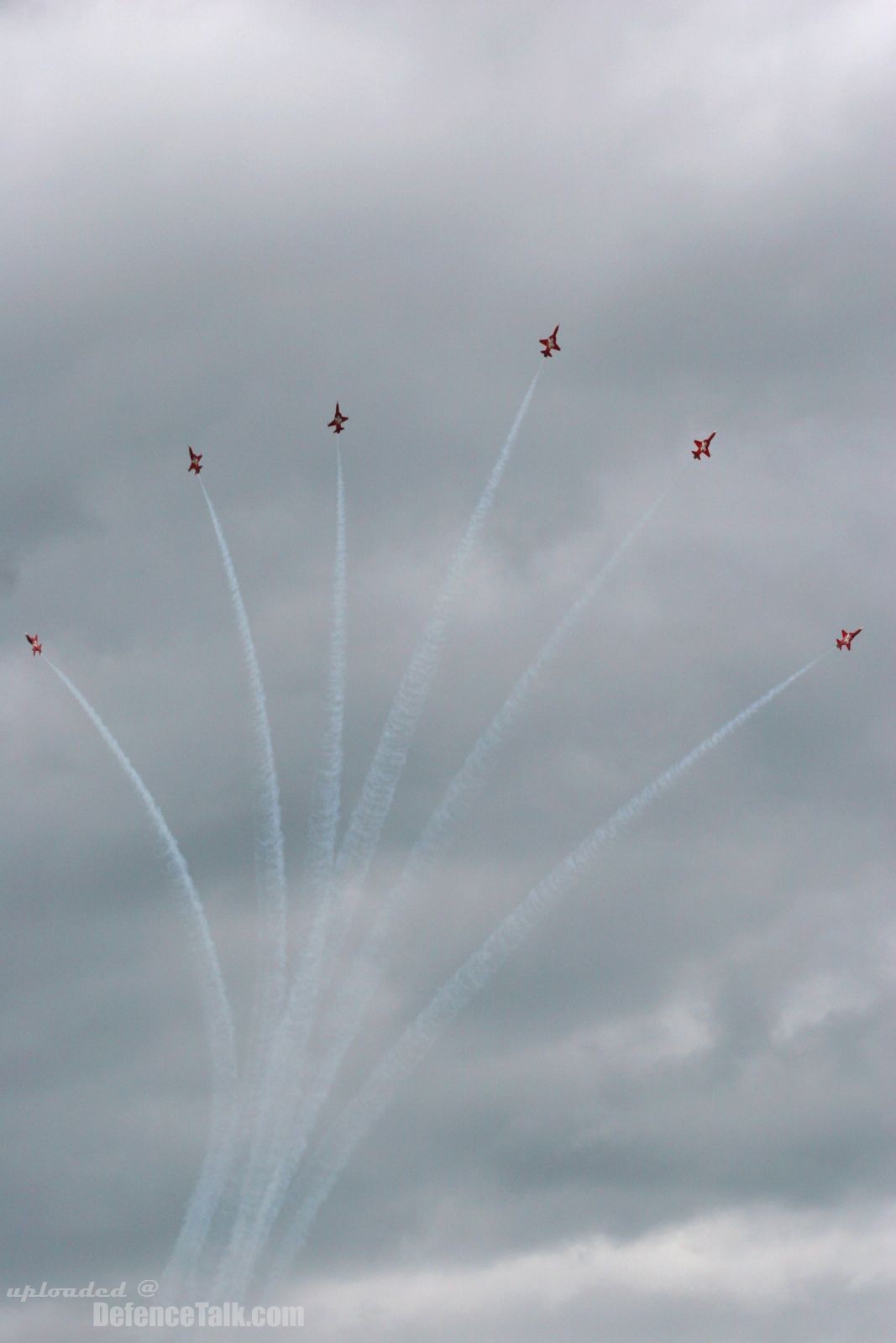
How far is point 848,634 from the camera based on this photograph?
151 metres

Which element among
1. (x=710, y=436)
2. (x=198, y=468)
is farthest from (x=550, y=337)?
(x=198, y=468)

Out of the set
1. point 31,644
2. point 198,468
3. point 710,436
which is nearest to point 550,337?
point 710,436

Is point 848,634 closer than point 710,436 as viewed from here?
Yes

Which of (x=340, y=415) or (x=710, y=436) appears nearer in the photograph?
(x=340, y=415)

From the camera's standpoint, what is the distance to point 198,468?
15138cm

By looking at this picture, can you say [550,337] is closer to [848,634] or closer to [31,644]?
[848,634]

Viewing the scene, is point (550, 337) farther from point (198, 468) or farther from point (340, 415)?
point (198, 468)

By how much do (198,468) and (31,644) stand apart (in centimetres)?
2724

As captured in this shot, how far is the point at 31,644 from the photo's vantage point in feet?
509

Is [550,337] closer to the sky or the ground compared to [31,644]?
closer to the sky

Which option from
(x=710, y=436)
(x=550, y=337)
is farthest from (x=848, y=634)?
(x=550, y=337)

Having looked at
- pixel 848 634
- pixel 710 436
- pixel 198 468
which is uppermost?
pixel 710 436

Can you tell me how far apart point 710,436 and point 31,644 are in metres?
81.2

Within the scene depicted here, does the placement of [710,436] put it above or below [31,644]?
above
